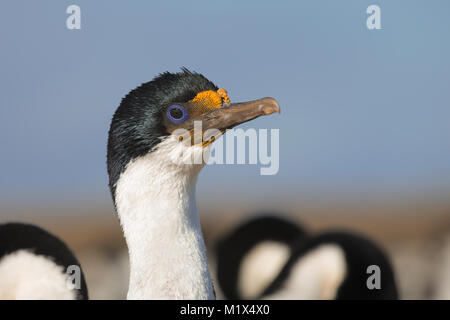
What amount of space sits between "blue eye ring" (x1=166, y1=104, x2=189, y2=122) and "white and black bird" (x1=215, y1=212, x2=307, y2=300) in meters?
2.20

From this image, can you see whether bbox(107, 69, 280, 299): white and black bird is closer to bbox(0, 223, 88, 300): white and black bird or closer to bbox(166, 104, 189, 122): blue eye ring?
bbox(166, 104, 189, 122): blue eye ring

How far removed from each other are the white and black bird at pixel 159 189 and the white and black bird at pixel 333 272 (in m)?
1.32

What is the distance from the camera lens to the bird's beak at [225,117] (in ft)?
5.40

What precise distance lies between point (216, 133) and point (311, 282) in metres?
1.41

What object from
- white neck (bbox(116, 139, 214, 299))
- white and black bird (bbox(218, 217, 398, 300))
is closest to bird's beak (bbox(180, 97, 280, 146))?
white neck (bbox(116, 139, 214, 299))

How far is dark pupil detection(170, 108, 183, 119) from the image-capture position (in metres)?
1.62

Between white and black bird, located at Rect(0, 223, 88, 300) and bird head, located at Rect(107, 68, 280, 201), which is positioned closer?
bird head, located at Rect(107, 68, 280, 201)

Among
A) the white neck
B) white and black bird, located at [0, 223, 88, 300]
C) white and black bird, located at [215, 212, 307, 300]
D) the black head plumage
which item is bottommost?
white and black bird, located at [215, 212, 307, 300]

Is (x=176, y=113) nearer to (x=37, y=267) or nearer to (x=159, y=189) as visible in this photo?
(x=159, y=189)

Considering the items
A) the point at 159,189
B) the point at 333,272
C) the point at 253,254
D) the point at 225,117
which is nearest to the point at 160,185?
the point at 159,189

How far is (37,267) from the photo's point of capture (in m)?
2.27

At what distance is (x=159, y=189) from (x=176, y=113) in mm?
227
